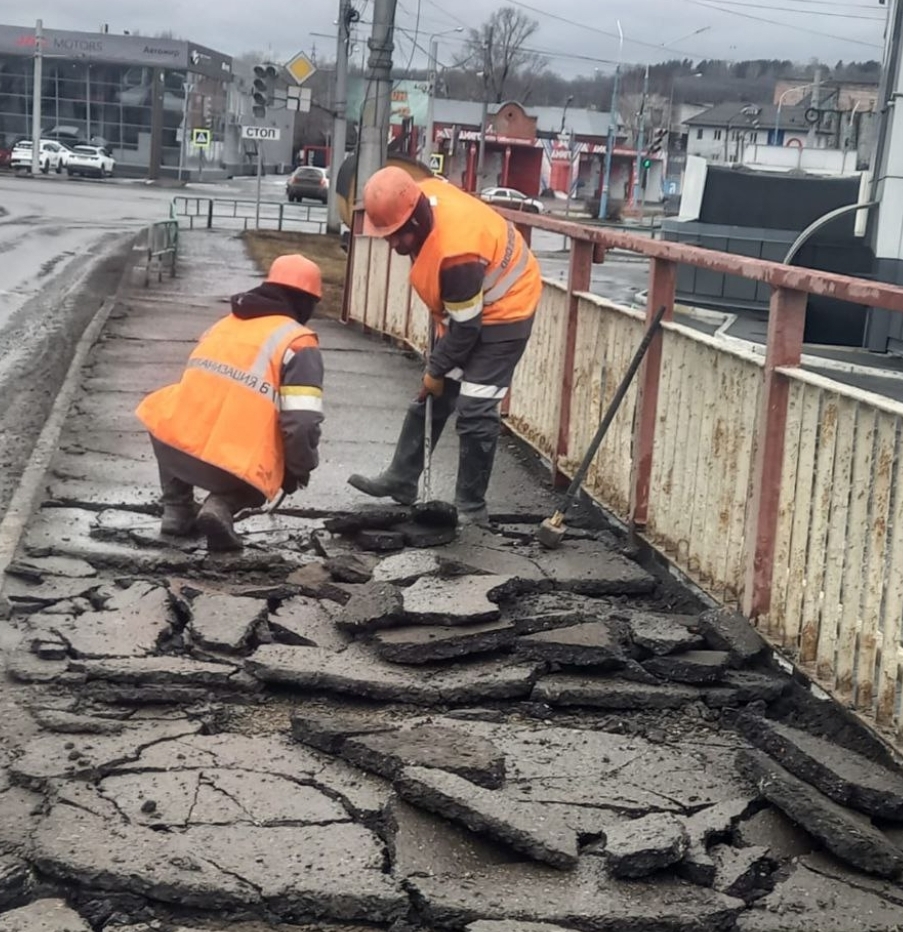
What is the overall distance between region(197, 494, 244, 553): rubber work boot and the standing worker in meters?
1.07

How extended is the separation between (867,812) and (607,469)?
11.3 ft

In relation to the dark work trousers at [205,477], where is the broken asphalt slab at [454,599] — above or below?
below

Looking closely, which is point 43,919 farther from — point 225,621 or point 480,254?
point 480,254

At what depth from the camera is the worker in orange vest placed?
6.71m

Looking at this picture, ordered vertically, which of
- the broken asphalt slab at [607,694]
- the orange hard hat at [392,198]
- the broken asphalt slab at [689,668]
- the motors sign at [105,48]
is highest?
the motors sign at [105,48]

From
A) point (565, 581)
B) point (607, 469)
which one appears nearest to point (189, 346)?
point (607, 469)

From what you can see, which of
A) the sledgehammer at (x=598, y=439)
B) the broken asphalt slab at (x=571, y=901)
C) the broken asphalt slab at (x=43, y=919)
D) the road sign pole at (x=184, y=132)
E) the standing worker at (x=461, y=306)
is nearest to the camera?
the broken asphalt slab at (x=43, y=919)

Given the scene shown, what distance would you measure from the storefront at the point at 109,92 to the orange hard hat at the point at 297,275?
236 ft

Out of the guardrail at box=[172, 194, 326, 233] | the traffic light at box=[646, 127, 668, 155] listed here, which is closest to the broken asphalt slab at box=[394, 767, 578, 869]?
the guardrail at box=[172, 194, 326, 233]

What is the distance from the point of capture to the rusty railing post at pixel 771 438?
5406 millimetres

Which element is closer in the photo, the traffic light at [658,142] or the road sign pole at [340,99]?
the road sign pole at [340,99]

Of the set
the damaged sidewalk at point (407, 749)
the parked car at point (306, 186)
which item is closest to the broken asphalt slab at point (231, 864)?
the damaged sidewalk at point (407, 749)

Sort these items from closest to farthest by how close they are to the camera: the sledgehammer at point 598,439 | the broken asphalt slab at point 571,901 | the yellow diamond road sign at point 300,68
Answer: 1. the broken asphalt slab at point 571,901
2. the sledgehammer at point 598,439
3. the yellow diamond road sign at point 300,68

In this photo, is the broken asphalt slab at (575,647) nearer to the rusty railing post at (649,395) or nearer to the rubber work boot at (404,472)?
the rusty railing post at (649,395)
